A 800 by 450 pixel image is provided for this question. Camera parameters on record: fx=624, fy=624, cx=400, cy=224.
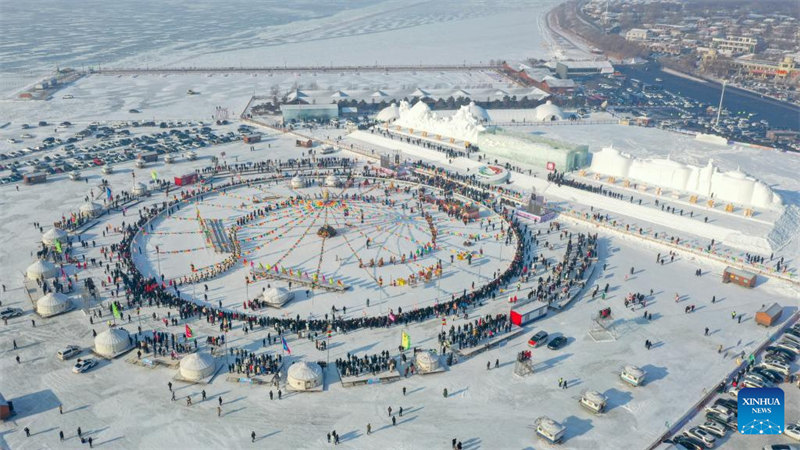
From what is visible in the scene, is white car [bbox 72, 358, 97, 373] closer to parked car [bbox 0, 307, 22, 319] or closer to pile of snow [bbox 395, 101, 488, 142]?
parked car [bbox 0, 307, 22, 319]

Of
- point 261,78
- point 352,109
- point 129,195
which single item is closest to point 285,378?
point 129,195

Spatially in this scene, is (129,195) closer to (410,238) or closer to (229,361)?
(410,238)

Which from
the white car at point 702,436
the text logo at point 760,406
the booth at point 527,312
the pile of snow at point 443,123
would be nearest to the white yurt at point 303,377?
the booth at point 527,312

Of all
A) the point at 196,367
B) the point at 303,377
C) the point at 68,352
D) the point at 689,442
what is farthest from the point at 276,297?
Result: the point at 689,442

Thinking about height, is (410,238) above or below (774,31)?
below

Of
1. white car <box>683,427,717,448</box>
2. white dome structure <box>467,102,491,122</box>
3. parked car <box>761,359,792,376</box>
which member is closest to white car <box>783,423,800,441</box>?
white car <box>683,427,717,448</box>
